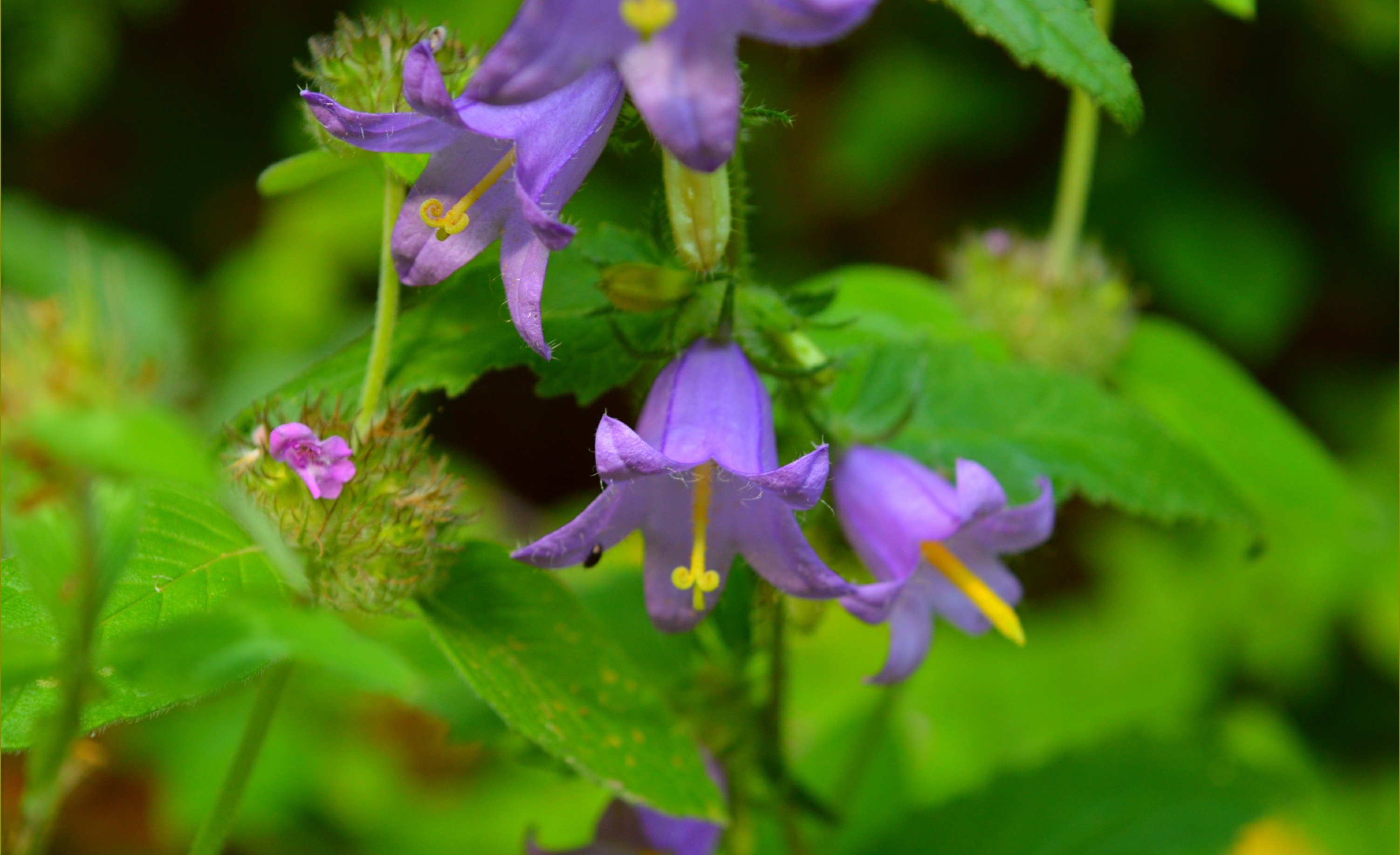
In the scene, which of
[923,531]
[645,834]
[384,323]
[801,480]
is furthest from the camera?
[645,834]

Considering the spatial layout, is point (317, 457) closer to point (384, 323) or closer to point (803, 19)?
point (384, 323)

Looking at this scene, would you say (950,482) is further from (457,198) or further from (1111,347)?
(1111,347)

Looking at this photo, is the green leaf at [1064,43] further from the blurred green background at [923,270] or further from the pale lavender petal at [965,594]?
the blurred green background at [923,270]

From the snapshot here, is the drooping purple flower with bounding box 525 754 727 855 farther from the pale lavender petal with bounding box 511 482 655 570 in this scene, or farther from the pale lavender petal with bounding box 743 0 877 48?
the pale lavender petal with bounding box 743 0 877 48

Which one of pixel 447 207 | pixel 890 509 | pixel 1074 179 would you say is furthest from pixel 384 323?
pixel 1074 179

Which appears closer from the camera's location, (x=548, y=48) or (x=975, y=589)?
(x=548, y=48)

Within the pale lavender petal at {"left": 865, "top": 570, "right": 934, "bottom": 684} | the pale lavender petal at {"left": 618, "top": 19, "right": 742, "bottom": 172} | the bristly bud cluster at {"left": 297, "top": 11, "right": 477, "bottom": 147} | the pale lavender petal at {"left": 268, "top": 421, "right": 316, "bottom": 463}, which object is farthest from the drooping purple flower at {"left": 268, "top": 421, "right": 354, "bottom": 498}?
the pale lavender petal at {"left": 865, "top": 570, "right": 934, "bottom": 684}
